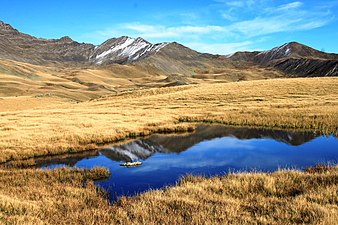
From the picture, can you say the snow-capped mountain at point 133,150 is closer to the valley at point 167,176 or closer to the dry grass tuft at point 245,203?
the valley at point 167,176

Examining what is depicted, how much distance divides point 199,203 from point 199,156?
12724 millimetres

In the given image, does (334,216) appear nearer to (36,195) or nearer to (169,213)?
(169,213)

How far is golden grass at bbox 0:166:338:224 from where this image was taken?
30.9ft

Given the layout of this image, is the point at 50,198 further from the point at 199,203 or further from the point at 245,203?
the point at 245,203

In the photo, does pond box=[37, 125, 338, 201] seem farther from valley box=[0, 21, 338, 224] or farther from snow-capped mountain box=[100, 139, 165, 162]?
valley box=[0, 21, 338, 224]

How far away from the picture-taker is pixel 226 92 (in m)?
69.5

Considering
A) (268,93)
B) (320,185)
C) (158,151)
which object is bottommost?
(158,151)

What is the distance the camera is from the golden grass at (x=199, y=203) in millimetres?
9406

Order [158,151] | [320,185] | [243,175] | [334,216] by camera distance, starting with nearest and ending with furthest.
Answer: [334,216] < [320,185] < [243,175] < [158,151]

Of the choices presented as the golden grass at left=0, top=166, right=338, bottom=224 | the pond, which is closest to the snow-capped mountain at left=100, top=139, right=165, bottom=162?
the pond

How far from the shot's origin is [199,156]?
23.5m

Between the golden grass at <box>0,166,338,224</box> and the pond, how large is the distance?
8.61 feet

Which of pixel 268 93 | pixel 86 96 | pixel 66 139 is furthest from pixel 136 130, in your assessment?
pixel 86 96

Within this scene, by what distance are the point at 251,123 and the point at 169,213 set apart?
94.4ft
